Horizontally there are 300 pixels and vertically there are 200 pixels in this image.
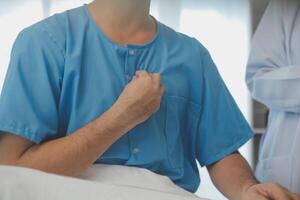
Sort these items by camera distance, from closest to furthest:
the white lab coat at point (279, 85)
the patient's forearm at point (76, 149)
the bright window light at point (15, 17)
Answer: the patient's forearm at point (76, 149), the white lab coat at point (279, 85), the bright window light at point (15, 17)

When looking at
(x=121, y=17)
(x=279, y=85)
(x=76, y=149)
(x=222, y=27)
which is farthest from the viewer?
(x=222, y=27)

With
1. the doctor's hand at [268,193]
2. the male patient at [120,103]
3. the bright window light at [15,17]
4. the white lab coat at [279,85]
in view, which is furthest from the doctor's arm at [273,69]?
the bright window light at [15,17]

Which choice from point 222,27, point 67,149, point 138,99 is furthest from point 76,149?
point 222,27

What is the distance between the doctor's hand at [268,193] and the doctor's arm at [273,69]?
1.07 ft

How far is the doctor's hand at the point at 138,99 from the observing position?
682 mm

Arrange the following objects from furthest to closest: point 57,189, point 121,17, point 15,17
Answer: point 15,17, point 121,17, point 57,189

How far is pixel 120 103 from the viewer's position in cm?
68

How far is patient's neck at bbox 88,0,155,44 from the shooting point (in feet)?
2.52

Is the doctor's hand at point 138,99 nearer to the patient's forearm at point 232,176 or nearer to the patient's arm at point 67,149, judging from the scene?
the patient's arm at point 67,149

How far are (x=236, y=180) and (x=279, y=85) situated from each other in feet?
1.00

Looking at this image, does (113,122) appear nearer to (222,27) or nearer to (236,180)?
(236,180)

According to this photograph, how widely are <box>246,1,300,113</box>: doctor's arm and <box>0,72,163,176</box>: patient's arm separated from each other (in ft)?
1.43

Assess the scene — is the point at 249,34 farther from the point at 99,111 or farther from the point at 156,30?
the point at 99,111

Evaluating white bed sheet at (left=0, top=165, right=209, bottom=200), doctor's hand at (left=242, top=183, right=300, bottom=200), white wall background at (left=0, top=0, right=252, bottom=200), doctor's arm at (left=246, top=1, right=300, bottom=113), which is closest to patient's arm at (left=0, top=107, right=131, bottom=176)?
white bed sheet at (left=0, top=165, right=209, bottom=200)
